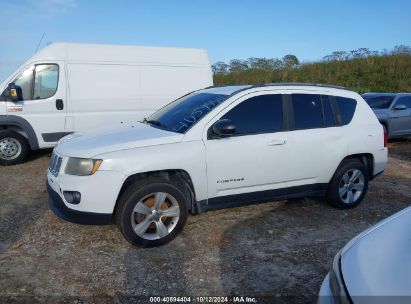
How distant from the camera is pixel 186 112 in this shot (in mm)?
4602

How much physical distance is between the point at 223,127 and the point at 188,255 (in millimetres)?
1391

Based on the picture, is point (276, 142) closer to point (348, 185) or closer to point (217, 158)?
point (217, 158)

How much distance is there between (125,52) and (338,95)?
15.7 ft

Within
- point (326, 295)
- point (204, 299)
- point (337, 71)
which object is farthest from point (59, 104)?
point (337, 71)

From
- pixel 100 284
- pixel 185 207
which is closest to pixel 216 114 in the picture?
pixel 185 207

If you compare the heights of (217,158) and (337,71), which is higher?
(337,71)

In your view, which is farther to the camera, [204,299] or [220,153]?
[220,153]

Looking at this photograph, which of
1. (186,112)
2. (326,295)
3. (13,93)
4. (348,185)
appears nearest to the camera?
(326,295)

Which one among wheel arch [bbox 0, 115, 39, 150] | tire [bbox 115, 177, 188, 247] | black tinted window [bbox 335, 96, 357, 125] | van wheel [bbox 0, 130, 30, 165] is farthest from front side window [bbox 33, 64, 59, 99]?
black tinted window [bbox 335, 96, 357, 125]

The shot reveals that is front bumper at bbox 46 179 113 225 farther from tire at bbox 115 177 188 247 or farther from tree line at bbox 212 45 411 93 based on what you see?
tree line at bbox 212 45 411 93

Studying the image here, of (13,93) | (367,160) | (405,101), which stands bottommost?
(367,160)

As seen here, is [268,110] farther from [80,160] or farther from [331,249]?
[80,160]

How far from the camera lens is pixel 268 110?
15.0ft

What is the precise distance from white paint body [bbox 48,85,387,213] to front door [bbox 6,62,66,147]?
340 cm
